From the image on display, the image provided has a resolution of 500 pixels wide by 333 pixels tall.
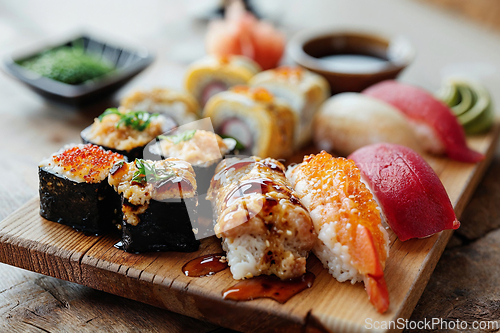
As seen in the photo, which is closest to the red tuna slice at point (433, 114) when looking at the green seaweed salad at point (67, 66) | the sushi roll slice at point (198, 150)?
the sushi roll slice at point (198, 150)

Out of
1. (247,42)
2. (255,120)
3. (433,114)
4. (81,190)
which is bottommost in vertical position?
(433,114)

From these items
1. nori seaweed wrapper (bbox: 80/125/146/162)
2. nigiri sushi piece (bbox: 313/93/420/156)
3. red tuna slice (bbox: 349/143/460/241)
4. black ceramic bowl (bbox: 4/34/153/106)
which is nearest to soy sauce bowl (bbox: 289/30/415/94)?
nigiri sushi piece (bbox: 313/93/420/156)

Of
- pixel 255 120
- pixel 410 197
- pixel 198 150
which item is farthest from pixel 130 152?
pixel 410 197

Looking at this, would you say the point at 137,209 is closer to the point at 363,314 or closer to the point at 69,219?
the point at 69,219

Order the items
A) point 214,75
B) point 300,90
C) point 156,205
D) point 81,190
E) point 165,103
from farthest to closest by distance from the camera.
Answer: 1. point 214,75
2. point 300,90
3. point 165,103
4. point 81,190
5. point 156,205

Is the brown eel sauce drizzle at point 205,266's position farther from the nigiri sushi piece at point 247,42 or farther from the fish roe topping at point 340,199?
the nigiri sushi piece at point 247,42

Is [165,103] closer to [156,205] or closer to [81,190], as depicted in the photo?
[81,190]

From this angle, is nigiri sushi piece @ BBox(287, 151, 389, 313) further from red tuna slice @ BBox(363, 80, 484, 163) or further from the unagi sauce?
red tuna slice @ BBox(363, 80, 484, 163)

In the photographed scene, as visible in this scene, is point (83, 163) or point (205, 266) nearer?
point (205, 266)
